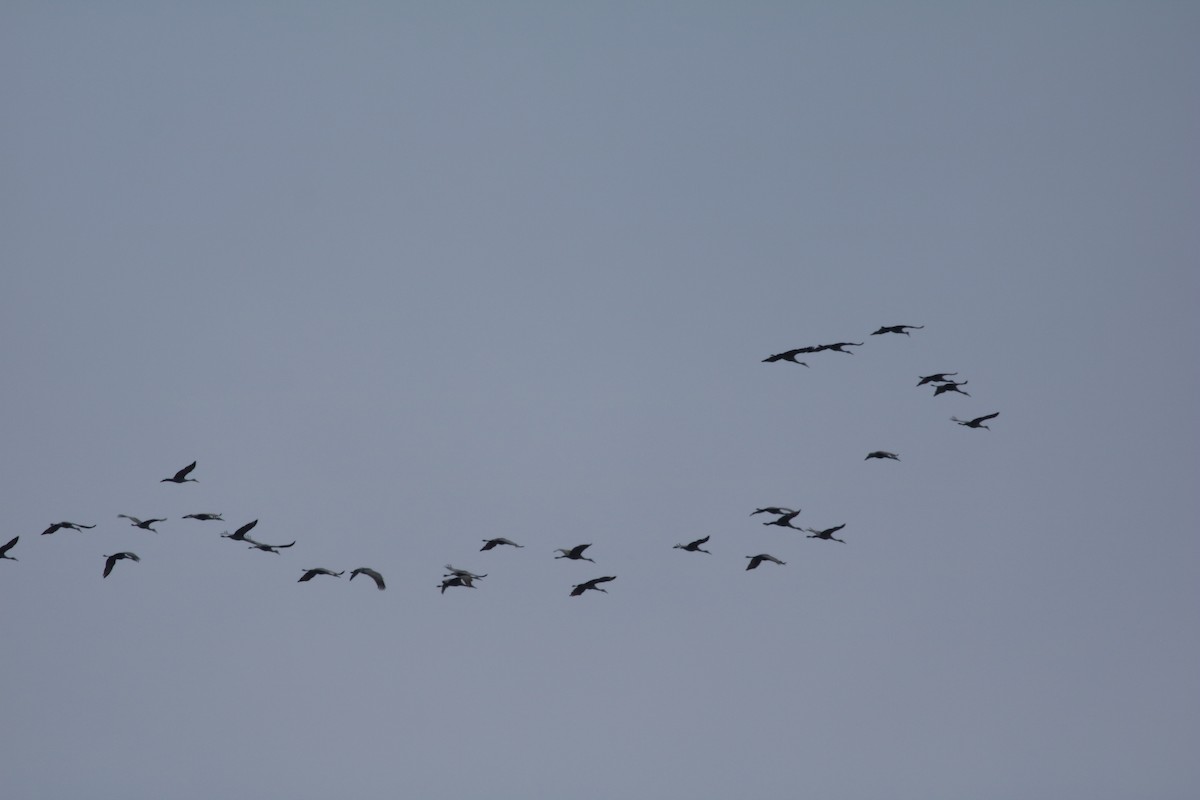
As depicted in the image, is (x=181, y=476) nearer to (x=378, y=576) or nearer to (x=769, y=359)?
(x=378, y=576)

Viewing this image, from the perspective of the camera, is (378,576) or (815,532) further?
(815,532)

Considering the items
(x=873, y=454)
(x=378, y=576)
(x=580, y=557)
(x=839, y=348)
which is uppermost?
(x=839, y=348)

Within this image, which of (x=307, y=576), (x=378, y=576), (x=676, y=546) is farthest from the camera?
(x=676, y=546)

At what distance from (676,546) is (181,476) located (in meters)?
29.5

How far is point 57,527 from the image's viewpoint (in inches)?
4021

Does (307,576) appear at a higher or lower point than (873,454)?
lower

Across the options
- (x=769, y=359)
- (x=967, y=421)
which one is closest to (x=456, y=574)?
(x=769, y=359)

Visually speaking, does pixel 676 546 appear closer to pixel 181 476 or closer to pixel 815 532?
pixel 815 532

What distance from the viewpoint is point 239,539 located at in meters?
99.0

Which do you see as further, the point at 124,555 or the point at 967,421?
the point at 967,421

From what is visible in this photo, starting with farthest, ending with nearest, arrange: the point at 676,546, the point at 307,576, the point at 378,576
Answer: the point at 676,546 < the point at 307,576 < the point at 378,576

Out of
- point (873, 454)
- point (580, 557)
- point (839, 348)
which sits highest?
point (839, 348)

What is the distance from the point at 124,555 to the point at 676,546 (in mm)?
32350

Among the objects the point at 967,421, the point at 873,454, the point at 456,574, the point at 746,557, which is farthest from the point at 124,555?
the point at 967,421
